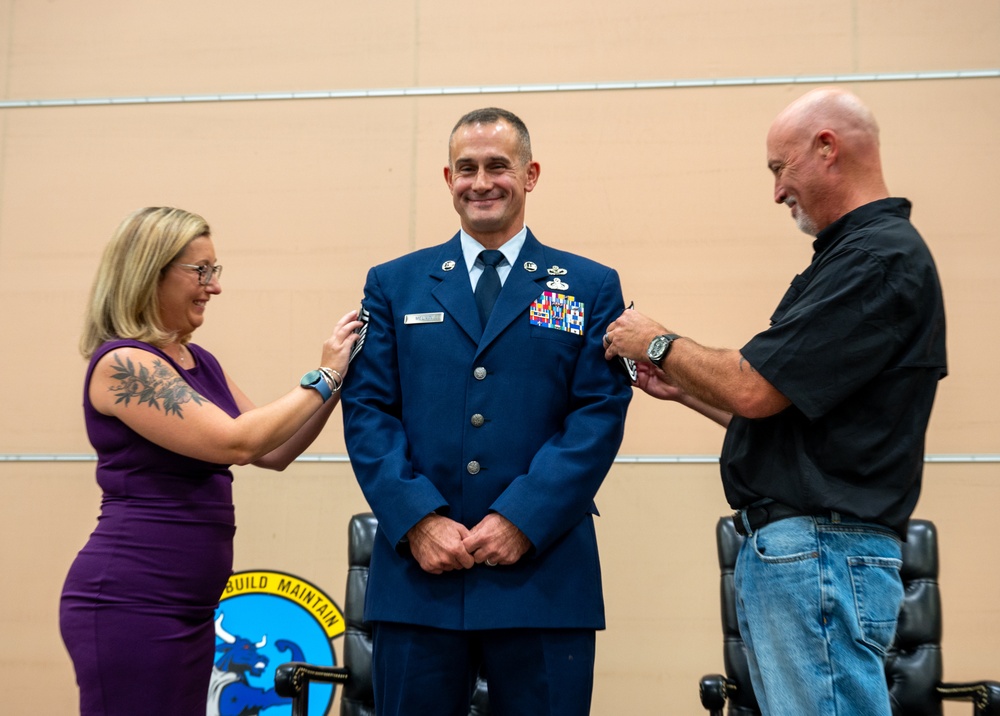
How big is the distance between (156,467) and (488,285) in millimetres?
833

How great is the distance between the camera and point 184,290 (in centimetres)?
220

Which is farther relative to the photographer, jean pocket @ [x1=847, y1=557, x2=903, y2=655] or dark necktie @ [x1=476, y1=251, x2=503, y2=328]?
dark necktie @ [x1=476, y1=251, x2=503, y2=328]

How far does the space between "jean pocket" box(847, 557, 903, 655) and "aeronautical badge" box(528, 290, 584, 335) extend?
74cm

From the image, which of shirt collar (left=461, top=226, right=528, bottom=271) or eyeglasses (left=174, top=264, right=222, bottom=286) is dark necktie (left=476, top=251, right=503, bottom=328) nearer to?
shirt collar (left=461, top=226, right=528, bottom=271)

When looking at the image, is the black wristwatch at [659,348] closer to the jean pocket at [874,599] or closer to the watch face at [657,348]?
the watch face at [657,348]

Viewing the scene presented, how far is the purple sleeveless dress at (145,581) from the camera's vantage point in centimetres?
193

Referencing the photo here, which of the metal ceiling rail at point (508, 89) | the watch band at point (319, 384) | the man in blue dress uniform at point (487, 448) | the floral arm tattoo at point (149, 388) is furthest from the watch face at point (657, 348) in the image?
the metal ceiling rail at point (508, 89)

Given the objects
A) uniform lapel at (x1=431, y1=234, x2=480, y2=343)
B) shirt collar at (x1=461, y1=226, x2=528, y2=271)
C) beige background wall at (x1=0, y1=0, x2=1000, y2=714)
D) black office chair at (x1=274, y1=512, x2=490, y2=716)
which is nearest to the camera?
uniform lapel at (x1=431, y1=234, x2=480, y2=343)

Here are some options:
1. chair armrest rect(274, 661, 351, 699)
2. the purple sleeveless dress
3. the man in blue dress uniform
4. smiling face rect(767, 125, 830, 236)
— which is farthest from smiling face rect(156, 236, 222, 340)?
smiling face rect(767, 125, 830, 236)

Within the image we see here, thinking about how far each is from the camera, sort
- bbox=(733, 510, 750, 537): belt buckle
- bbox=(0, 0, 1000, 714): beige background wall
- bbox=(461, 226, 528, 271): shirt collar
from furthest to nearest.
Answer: bbox=(0, 0, 1000, 714): beige background wall, bbox=(461, 226, 528, 271): shirt collar, bbox=(733, 510, 750, 537): belt buckle

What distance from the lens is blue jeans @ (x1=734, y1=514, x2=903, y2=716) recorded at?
1.72 meters

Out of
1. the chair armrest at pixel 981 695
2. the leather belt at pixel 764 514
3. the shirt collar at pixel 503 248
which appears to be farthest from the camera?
the chair armrest at pixel 981 695

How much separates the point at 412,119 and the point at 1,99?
1686 mm

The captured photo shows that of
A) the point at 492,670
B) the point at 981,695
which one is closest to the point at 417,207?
the point at 492,670
